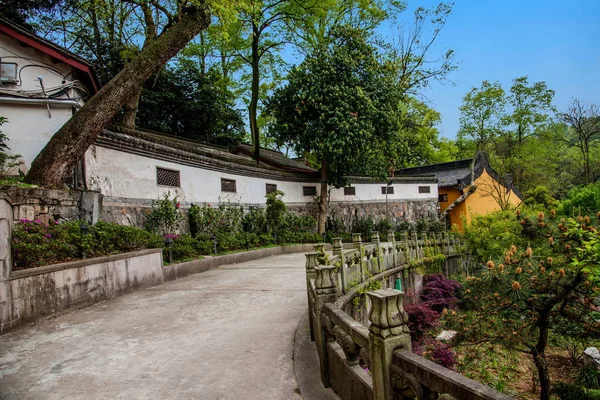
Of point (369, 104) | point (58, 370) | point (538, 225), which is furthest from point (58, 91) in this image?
point (538, 225)

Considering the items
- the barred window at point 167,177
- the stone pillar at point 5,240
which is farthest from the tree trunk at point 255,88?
the stone pillar at point 5,240

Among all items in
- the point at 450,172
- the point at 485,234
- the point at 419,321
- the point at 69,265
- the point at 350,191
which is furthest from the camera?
the point at 450,172

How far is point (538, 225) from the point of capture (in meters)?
4.24

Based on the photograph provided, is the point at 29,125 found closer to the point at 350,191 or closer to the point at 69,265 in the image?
the point at 69,265

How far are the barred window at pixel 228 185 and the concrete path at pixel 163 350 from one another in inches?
270

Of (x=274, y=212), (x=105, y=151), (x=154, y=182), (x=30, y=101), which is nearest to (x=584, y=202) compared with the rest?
(x=274, y=212)

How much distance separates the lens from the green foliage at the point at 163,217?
9.62m

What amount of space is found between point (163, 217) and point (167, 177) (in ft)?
→ 5.10

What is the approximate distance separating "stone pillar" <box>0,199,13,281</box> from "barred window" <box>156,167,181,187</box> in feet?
17.9

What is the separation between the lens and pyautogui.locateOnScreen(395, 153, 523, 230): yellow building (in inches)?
827

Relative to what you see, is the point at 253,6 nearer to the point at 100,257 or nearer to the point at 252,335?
the point at 100,257

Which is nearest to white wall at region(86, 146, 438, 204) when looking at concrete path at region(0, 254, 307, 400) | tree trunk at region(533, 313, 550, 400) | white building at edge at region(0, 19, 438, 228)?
white building at edge at region(0, 19, 438, 228)

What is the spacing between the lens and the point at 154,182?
10102 mm

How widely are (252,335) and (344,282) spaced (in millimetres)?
1998
